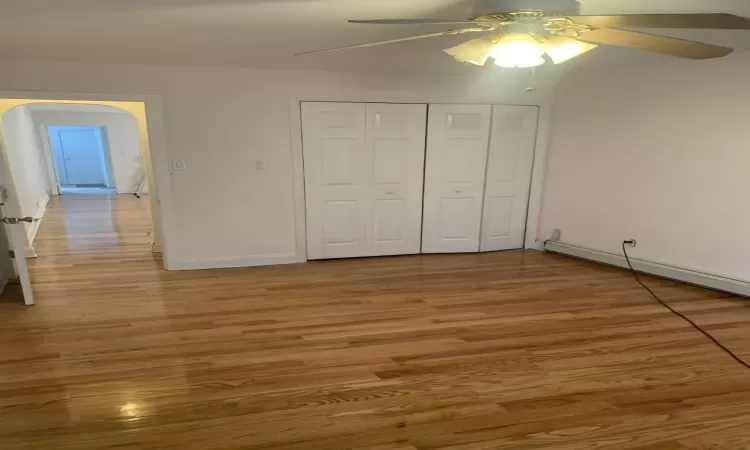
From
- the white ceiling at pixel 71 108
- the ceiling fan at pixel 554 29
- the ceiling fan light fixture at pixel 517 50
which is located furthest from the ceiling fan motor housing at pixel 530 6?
the white ceiling at pixel 71 108

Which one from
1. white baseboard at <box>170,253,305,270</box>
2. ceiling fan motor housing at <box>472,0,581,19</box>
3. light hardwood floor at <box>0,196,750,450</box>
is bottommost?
light hardwood floor at <box>0,196,750,450</box>

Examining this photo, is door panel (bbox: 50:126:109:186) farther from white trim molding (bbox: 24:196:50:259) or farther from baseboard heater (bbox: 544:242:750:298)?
baseboard heater (bbox: 544:242:750:298)

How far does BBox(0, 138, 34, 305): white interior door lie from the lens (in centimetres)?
352

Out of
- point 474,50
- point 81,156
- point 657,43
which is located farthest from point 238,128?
point 81,156

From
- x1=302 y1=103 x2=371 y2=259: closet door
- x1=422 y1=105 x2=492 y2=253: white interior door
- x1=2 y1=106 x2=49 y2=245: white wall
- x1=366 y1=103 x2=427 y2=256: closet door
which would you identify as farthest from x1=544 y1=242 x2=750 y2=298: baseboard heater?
x1=2 y1=106 x2=49 y2=245: white wall

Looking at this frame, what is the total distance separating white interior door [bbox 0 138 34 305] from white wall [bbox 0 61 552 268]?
103 centimetres

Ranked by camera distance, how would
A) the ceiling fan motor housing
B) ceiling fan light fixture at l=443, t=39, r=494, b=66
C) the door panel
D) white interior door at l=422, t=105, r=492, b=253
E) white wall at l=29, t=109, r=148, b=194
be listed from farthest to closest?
1. the door panel
2. white wall at l=29, t=109, r=148, b=194
3. white interior door at l=422, t=105, r=492, b=253
4. ceiling fan light fixture at l=443, t=39, r=494, b=66
5. the ceiling fan motor housing

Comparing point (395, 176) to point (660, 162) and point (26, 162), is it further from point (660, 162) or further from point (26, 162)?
point (26, 162)

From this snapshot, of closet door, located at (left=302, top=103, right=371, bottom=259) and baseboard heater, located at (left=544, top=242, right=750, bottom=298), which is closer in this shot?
baseboard heater, located at (left=544, top=242, right=750, bottom=298)

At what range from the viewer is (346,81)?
4594 mm

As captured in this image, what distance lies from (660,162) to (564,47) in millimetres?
2776

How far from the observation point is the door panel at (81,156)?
1133 cm

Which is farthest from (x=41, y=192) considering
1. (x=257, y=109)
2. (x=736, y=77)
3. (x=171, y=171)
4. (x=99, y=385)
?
(x=736, y=77)

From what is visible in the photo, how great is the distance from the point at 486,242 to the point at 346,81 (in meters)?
2.59
